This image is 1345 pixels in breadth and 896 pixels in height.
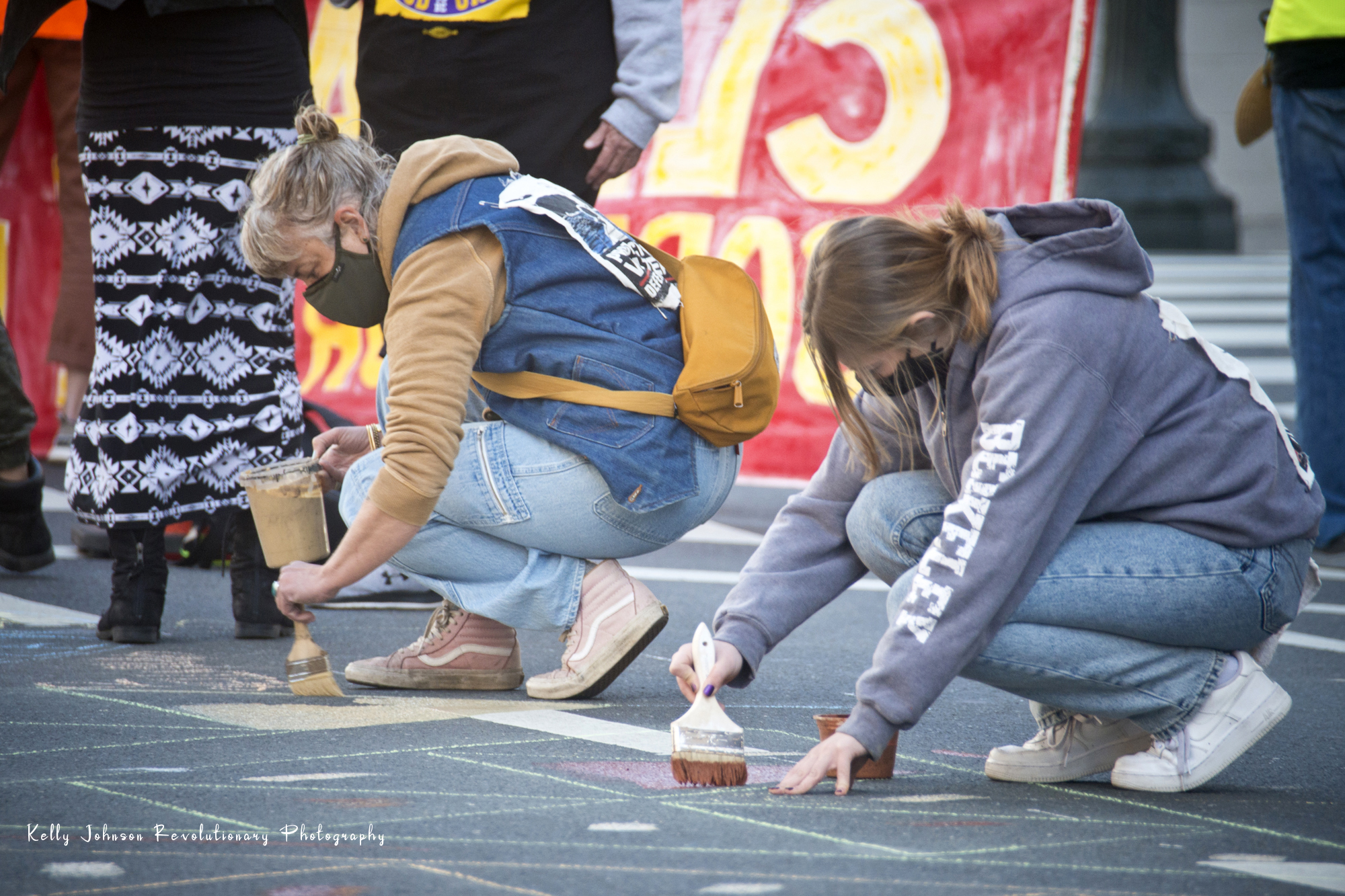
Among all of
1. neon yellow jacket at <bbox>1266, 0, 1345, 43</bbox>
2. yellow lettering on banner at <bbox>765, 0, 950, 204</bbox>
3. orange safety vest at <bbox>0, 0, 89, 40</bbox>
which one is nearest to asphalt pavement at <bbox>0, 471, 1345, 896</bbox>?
neon yellow jacket at <bbox>1266, 0, 1345, 43</bbox>

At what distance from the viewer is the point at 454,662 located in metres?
2.74

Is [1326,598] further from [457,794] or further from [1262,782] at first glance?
[457,794]

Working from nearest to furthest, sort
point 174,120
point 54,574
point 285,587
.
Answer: point 285,587 → point 174,120 → point 54,574

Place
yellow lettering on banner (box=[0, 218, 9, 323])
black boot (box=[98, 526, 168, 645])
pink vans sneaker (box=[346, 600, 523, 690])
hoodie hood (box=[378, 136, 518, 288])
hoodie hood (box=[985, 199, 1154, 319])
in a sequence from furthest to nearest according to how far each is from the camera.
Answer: yellow lettering on banner (box=[0, 218, 9, 323]) → black boot (box=[98, 526, 168, 645]) → pink vans sneaker (box=[346, 600, 523, 690]) → hoodie hood (box=[378, 136, 518, 288]) → hoodie hood (box=[985, 199, 1154, 319])

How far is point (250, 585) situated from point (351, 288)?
904mm

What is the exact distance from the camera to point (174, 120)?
3.02 meters

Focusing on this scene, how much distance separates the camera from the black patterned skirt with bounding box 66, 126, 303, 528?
3.04 m

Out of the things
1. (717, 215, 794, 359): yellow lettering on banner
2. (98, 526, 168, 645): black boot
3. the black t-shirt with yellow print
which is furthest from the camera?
(717, 215, 794, 359): yellow lettering on banner

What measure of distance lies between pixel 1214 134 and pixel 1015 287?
14.6 m

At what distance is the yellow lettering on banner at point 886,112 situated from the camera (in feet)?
16.3

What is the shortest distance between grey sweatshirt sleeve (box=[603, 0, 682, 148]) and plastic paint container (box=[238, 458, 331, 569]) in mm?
1086

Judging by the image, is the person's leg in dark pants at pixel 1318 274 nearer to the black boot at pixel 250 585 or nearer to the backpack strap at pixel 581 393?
the backpack strap at pixel 581 393

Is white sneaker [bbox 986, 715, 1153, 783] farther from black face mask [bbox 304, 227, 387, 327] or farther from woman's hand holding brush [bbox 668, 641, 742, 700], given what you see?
black face mask [bbox 304, 227, 387, 327]

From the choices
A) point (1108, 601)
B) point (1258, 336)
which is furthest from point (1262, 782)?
point (1258, 336)
